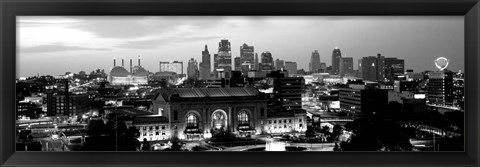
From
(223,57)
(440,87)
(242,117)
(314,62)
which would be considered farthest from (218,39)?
(440,87)

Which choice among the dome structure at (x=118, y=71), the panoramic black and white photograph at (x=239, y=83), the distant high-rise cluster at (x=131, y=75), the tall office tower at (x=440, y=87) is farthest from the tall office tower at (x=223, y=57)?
the tall office tower at (x=440, y=87)

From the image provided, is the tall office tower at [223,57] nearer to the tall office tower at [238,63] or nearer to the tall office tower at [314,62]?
the tall office tower at [238,63]

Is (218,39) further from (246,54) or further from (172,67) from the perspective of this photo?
(172,67)

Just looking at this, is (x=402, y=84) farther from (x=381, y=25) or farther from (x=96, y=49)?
(x=96, y=49)

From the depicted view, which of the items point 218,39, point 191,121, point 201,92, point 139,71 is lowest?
point 191,121

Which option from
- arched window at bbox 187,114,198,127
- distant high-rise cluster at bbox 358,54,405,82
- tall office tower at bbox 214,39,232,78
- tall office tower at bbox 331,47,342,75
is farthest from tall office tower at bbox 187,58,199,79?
distant high-rise cluster at bbox 358,54,405,82
